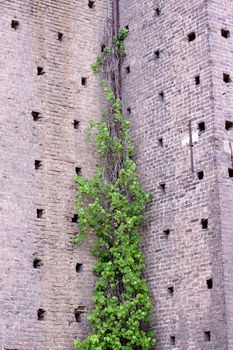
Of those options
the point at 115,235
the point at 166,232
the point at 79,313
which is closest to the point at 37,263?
the point at 79,313

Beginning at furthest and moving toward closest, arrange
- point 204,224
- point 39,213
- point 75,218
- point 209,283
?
point 75,218
point 39,213
point 204,224
point 209,283

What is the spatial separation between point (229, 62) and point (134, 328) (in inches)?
207

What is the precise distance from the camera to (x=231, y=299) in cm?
1451

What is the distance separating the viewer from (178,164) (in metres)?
16.1

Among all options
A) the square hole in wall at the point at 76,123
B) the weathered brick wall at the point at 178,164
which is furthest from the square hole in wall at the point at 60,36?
the square hole in wall at the point at 76,123

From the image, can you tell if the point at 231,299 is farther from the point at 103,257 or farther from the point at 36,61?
the point at 36,61

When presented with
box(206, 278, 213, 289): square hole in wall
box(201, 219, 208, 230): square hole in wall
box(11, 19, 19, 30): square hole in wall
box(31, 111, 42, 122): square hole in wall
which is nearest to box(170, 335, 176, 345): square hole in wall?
box(206, 278, 213, 289): square hole in wall

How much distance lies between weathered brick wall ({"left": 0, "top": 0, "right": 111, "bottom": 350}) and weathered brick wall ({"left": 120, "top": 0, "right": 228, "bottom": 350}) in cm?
114

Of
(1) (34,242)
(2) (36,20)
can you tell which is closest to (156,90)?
(2) (36,20)

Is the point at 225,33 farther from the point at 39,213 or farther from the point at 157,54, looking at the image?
the point at 39,213

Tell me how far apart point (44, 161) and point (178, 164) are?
2592 mm

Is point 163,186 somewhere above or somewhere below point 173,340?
above

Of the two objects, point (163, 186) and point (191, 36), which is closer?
point (163, 186)

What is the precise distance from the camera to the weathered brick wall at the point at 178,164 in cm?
1498
